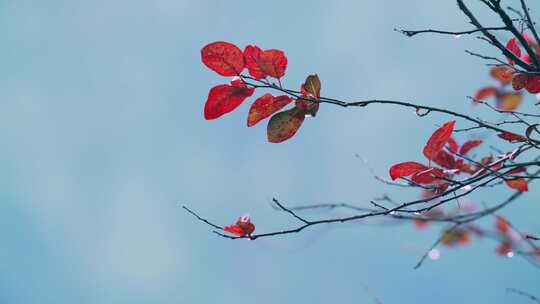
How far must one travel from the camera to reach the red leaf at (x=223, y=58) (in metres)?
1.14

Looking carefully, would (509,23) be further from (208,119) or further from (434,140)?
(208,119)

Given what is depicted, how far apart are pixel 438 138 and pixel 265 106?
1.81 feet

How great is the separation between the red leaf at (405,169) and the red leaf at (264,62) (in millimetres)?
472

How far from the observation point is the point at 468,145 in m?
1.59

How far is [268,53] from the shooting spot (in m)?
1.16

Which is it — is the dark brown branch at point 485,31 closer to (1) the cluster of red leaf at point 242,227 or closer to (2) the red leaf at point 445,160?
(2) the red leaf at point 445,160

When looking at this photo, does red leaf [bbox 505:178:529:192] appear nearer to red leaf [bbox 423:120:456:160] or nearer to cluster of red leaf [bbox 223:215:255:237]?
red leaf [bbox 423:120:456:160]

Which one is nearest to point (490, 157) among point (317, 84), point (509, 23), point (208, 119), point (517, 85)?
point (517, 85)

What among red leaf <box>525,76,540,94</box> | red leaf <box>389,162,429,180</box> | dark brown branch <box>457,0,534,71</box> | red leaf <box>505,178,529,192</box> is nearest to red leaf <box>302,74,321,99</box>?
red leaf <box>389,162,429,180</box>

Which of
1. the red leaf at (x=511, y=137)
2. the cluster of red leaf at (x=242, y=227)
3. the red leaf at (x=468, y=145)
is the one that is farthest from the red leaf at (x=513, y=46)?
the cluster of red leaf at (x=242, y=227)

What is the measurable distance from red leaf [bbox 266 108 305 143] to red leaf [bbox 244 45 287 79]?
12cm

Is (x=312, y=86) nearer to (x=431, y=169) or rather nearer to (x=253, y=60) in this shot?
(x=253, y=60)

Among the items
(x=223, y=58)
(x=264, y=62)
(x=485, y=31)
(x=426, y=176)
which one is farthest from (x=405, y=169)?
(x=223, y=58)

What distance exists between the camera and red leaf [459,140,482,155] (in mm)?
1584
